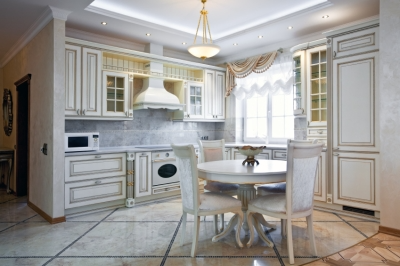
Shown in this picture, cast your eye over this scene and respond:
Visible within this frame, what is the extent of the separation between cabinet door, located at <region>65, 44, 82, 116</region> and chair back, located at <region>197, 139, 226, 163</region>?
1706 mm

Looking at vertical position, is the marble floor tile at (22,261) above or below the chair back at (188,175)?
below

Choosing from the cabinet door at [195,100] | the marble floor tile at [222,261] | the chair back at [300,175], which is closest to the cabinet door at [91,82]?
the cabinet door at [195,100]

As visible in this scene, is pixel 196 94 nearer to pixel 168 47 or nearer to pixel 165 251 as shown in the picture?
pixel 168 47

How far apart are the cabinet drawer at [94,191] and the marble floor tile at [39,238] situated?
1.14ft

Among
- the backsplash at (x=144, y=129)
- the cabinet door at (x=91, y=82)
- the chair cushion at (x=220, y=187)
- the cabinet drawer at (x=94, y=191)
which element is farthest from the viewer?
the backsplash at (x=144, y=129)

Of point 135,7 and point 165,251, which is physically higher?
point 135,7

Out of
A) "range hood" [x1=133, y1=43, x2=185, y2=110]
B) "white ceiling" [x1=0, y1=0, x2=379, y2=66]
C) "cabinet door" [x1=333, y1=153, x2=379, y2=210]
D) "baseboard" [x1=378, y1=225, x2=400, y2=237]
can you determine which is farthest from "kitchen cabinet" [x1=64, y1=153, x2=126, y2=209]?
"baseboard" [x1=378, y1=225, x2=400, y2=237]

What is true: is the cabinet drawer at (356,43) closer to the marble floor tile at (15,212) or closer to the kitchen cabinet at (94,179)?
the kitchen cabinet at (94,179)

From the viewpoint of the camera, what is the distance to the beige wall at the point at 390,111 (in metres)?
2.87

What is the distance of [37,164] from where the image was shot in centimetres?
376

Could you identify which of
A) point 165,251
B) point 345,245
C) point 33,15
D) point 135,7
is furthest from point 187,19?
point 345,245

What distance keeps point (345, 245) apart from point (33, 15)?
4.27m

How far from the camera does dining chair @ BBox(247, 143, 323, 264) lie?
2295 millimetres

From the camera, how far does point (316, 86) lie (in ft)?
13.3
